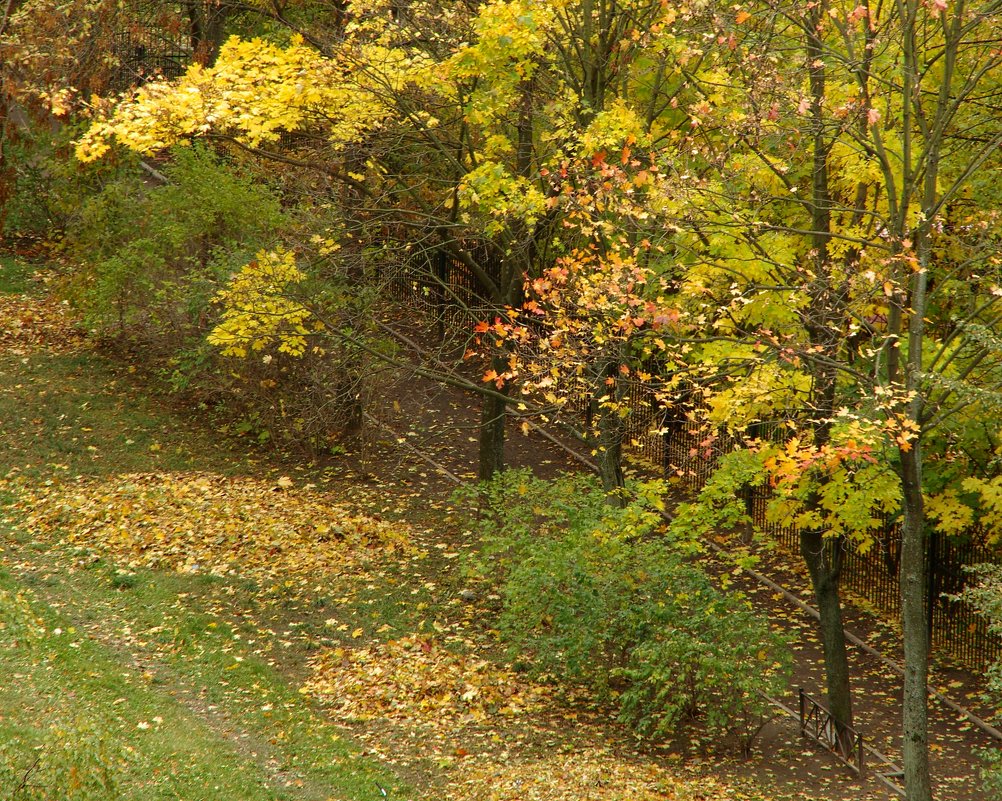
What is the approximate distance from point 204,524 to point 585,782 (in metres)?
7.19

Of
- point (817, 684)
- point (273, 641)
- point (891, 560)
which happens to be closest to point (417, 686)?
point (273, 641)

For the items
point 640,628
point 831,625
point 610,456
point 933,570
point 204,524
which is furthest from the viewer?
point 933,570

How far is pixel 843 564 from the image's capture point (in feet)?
54.2

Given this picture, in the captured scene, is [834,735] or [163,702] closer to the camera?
[163,702]

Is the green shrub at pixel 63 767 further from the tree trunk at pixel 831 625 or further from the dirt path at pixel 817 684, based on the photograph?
the tree trunk at pixel 831 625

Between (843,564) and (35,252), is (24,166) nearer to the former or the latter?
(35,252)

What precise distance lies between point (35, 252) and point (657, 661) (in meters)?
19.3

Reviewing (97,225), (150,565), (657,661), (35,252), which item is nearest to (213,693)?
(150,565)

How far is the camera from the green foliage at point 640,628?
1037 centimetres

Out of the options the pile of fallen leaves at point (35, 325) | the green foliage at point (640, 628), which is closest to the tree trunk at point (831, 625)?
the green foliage at point (640, 628)

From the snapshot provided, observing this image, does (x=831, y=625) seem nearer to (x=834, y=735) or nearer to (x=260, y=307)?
(x=834, y=735)

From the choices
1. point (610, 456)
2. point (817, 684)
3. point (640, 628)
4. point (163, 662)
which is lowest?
point (817, 684)

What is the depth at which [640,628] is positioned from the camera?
1075cm

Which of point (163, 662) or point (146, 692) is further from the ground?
point (146, 692)
